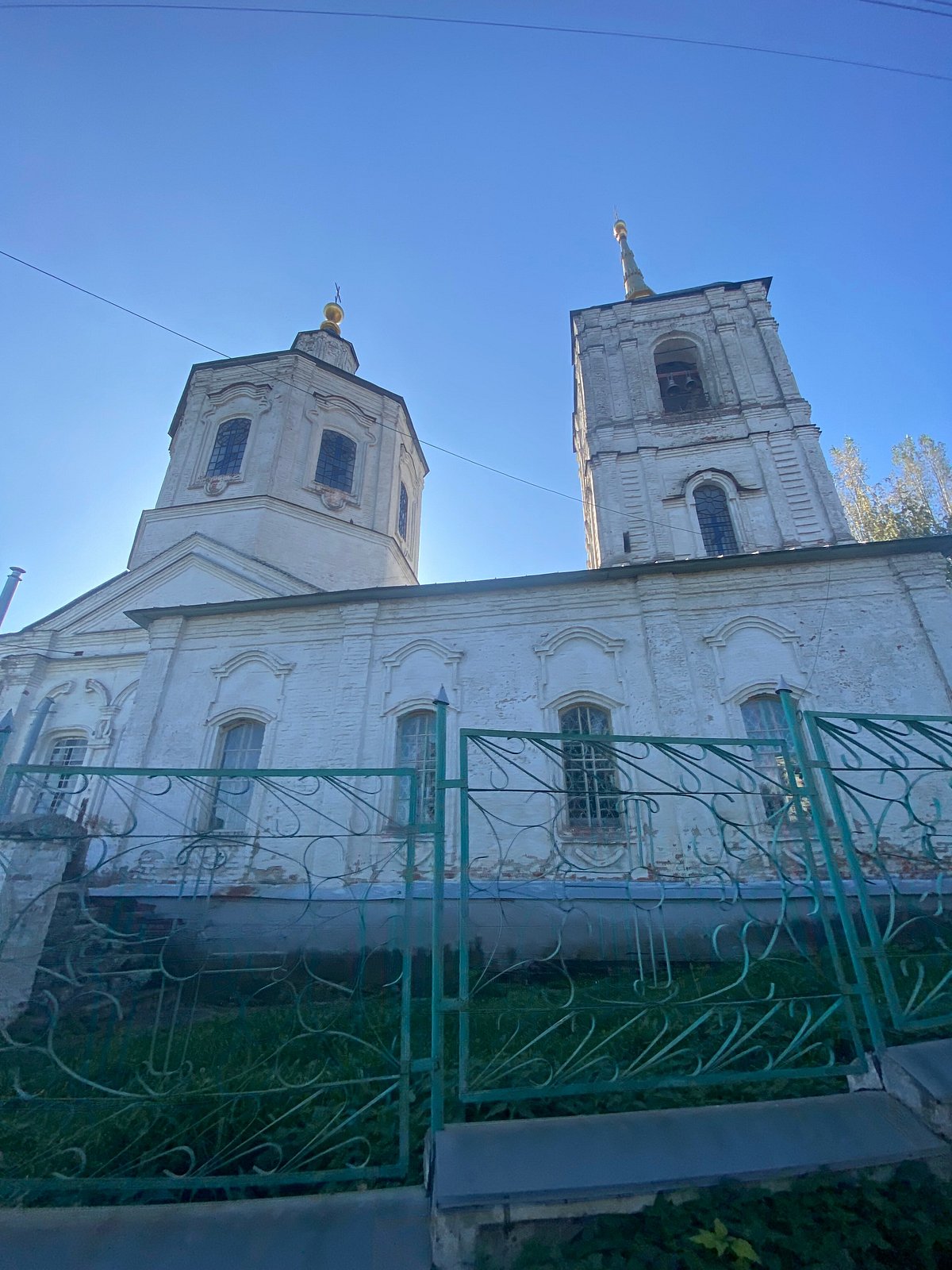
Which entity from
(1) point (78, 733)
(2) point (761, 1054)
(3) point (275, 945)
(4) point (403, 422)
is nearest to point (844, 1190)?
(2) point (761, 1054)

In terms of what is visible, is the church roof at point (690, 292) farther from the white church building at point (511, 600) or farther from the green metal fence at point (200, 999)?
the green metal fence at point (200, 999)

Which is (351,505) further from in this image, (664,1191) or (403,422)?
(664,1191)

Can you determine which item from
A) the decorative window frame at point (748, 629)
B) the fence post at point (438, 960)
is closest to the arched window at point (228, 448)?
the decorative window frame at point (748, 629)

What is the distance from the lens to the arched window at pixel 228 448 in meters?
17.0

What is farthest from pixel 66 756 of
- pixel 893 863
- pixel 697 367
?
pixel 697 367

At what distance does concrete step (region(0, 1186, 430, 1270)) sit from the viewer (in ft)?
6.95

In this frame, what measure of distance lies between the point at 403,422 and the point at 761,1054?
1934 cm

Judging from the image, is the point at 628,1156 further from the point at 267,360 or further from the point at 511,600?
Result: the point at 267,360

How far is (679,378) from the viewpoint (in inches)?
682

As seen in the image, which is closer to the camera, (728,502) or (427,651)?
(427,651)

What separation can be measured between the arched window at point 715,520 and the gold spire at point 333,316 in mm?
15576

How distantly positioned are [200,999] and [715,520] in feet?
44.3

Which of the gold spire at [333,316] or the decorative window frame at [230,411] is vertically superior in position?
the gold spire at [333,316]

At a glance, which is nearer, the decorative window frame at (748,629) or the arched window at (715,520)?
the decorative window frame at (748,629)
